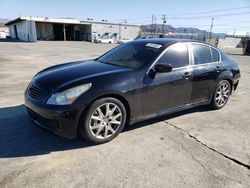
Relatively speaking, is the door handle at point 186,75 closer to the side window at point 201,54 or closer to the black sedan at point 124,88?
the black sedan at point 124,88

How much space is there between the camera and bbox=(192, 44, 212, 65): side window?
4656mm

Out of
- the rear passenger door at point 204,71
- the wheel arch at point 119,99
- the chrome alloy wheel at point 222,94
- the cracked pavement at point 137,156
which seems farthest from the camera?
the chrome alloy wheel at point 222,94

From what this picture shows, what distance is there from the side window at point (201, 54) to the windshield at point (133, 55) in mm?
868

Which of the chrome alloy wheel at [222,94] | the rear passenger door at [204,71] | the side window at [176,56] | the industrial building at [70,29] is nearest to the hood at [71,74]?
the side window at [176,56]

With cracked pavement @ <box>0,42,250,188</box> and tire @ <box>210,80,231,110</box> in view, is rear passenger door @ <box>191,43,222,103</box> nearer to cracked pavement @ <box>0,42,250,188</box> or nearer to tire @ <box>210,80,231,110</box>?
tire @ <box>210,80,231,110</box>

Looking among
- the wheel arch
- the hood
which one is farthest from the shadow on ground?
the hood

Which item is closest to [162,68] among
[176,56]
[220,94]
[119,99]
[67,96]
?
[176,56]

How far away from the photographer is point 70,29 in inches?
2221

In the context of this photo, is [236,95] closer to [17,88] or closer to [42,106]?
[42,106]

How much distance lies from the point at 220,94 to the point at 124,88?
277 centimetres

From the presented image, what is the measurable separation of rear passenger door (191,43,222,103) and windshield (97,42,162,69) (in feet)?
3.01

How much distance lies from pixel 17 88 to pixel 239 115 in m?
5.84

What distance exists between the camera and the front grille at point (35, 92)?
340 cm

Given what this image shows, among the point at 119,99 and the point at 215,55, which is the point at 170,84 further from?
the point at 215,55
